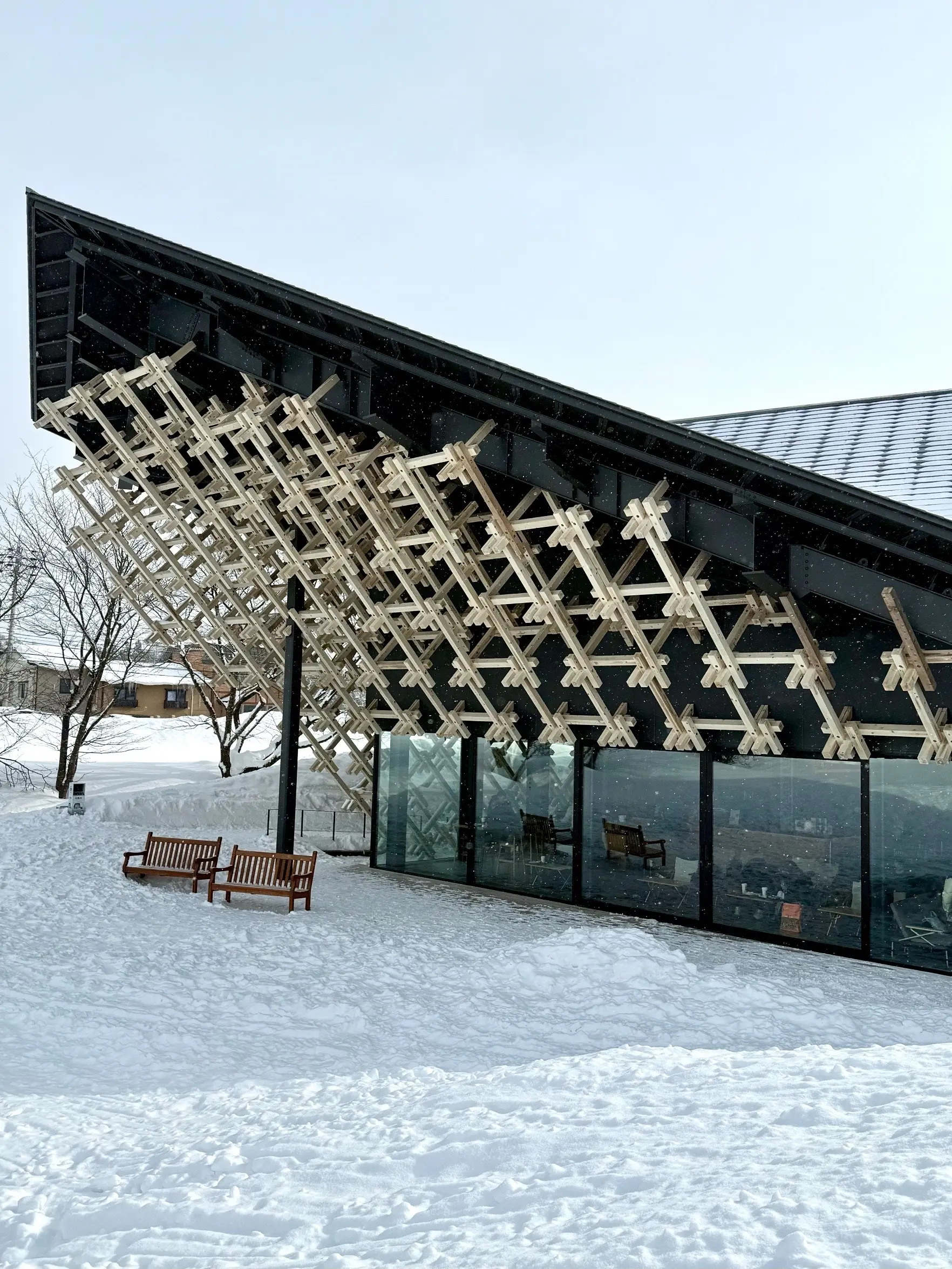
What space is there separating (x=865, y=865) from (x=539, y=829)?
445 centimetres

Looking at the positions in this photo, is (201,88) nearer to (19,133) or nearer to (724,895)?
(19,133)

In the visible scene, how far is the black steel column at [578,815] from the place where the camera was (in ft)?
42.5

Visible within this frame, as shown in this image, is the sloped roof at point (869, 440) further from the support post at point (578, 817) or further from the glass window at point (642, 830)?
the support post at point (578, 817)

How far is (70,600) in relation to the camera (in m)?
23.4

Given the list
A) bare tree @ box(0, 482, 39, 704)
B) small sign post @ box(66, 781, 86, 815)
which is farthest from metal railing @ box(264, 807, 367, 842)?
bare tree @ box(0, 482, 39, 704)

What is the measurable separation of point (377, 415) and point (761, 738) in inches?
212

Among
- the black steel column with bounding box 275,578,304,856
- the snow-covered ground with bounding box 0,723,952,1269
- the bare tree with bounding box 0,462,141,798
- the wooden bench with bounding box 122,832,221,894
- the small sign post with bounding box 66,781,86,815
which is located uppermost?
the bare tree with bounding box 0,462,141,798

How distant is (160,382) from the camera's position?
13.2m

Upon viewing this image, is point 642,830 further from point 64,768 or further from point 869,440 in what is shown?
point 64,768

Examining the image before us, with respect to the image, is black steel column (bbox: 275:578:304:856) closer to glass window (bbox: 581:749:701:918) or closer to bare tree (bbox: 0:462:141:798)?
glass window (bbox: 581:749:701:918)

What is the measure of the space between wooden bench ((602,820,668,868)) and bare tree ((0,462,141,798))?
1231cm

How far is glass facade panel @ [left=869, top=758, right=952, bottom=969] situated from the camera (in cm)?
980

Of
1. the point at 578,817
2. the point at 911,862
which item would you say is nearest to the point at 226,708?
the point at 578,817

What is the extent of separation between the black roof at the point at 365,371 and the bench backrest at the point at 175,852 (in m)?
5.89
